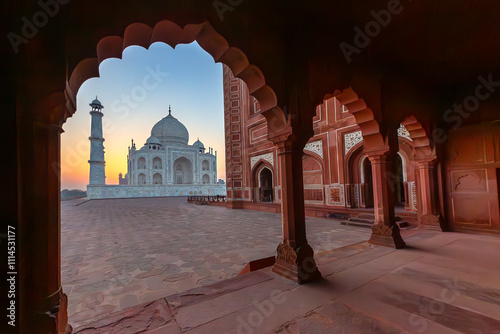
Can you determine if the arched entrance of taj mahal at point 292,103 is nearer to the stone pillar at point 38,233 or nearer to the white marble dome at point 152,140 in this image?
the stone pillar at point 38,233

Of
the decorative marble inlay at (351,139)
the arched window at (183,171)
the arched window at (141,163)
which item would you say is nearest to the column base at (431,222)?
the decorative marble inlay at (351,139)

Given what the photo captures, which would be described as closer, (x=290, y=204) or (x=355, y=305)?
(x=355, y=305)

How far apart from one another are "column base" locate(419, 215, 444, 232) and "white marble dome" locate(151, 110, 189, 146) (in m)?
38.7

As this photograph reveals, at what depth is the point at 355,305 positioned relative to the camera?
2.27 m

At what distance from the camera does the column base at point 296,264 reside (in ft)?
9.32

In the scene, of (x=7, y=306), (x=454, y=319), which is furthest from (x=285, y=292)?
(x=7, y=306)

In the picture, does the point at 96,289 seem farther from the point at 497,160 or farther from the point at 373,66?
the point at 497,160

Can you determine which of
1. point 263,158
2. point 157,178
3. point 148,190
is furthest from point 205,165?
point 263,158

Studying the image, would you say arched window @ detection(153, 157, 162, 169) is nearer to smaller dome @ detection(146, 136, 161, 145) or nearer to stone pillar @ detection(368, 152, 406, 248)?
smaller dome @ detection(146, 136, 161, 145)

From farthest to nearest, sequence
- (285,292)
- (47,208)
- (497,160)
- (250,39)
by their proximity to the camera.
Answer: (497,160), (250,39), (285,292), (47,208)

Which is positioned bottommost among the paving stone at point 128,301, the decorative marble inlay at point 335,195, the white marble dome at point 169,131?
the paving stone at point 128,301

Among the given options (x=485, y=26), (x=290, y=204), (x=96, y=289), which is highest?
(x=485, y=26)

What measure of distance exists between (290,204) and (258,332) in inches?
62.3

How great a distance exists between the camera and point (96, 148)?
28938 millimetres
